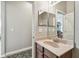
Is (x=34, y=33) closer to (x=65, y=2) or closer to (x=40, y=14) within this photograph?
(x=40, y=14)

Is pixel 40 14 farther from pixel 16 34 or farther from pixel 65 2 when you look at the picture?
pixel 16 34

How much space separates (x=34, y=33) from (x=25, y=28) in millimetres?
1374

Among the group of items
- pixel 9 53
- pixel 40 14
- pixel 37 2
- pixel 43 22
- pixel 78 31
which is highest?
pixel 37 2

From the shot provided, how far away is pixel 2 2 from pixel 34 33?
1511 mm

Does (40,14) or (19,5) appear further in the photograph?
(19,5)

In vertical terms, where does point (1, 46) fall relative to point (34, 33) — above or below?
below

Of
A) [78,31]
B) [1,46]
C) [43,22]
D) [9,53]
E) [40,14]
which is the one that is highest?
[40,14]

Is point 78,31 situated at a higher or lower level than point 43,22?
lower

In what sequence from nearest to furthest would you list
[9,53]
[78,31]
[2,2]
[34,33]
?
[78,31] → [34,33] → [2,2] → [9,53]

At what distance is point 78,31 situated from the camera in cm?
120

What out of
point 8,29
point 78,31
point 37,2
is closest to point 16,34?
point 8,29

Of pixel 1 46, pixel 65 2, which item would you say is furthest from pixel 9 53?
pixel 65 2

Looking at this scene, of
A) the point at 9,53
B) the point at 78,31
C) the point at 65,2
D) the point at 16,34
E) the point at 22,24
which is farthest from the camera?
the point at 22,24

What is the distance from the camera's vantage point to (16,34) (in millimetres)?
3488
